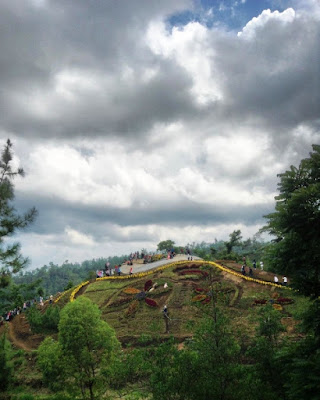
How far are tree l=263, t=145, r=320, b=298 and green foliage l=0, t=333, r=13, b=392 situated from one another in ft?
58.0

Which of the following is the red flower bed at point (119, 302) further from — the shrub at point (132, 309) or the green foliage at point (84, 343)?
the green foliage at point (84, 343)

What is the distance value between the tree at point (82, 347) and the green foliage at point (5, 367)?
479cm

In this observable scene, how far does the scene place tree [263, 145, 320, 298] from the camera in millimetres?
9703

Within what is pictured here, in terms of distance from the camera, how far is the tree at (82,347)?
48.8 ft

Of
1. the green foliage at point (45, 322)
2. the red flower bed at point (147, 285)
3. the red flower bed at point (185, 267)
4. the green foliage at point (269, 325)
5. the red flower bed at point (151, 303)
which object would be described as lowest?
the green foliage at point (45, 322)

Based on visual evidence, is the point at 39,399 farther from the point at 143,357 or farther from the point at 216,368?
the point at 216,368

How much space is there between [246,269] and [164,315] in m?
12.3

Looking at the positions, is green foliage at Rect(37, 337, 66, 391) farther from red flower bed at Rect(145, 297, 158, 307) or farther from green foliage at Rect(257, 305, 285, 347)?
red flower bed at Rect(145, 297, 158, 307)

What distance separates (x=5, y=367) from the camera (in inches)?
758

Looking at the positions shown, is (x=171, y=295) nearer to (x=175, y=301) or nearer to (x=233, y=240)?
(x=175, y=301)

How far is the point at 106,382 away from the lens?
51.8 ft

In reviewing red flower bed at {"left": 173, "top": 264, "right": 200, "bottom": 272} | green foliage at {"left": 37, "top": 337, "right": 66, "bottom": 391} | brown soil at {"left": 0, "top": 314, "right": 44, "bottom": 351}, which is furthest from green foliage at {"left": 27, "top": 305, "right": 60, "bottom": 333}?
green foliage at {"left": 37, "top": 337, "right": 66, "bottom": 391}

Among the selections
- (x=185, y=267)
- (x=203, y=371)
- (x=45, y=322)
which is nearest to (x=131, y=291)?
(x=185, y=267)

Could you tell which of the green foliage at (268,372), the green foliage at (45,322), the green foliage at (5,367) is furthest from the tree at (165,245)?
the green foliage at (268,372)
